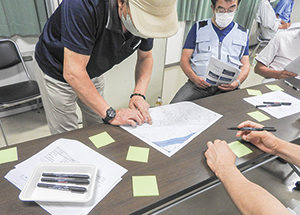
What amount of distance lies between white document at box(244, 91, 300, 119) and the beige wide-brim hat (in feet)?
2.49

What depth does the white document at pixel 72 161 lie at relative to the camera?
0.63 m

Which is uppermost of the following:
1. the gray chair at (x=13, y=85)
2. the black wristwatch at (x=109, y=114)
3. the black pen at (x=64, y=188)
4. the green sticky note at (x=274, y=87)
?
the black wristwatch at (x=109, y=114)

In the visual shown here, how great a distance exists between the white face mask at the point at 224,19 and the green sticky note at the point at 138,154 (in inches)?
51.8

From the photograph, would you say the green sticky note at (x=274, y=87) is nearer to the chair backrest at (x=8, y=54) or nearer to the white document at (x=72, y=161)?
the white document at (x=72, y=161)

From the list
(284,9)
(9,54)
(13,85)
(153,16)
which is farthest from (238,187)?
(284,9)

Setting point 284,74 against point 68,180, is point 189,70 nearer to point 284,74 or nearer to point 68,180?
point 284,74

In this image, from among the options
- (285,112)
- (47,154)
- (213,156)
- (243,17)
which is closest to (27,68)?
(47,154)

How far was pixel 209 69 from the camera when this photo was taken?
1.49 m

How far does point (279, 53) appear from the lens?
1.93m

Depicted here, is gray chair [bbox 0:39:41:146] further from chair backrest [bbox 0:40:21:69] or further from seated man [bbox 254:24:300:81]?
seated man [bbox 254:24:300:81]

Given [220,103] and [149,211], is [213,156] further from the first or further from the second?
[220,103]

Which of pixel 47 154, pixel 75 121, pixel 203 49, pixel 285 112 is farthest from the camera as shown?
pixel 203 49

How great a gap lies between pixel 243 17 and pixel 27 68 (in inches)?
161

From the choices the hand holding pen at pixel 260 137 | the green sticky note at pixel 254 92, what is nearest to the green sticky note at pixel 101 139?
the hand holding pen at pixel 260 137
